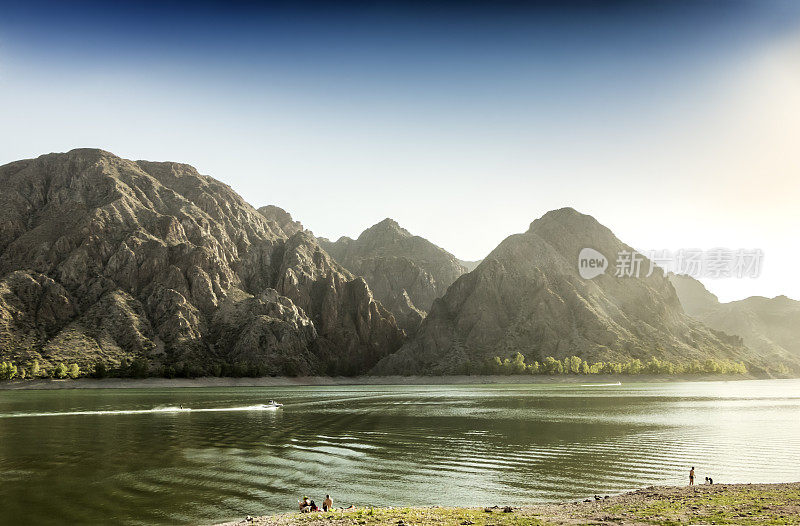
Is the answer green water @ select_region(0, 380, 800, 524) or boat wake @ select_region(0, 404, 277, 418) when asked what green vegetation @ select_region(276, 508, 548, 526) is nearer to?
green water @ select_region(0, 380, 800, 524)

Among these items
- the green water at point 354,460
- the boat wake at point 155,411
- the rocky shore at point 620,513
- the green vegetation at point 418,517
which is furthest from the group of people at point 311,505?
the boat wake at point 155,411

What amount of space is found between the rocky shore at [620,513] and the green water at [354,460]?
16.2 feet

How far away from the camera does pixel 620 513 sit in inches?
1236

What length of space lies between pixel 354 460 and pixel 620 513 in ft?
103

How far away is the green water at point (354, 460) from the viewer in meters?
40.0

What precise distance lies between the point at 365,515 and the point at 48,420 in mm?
88592

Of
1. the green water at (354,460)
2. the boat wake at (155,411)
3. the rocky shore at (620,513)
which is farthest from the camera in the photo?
the boat wake at (155,411)

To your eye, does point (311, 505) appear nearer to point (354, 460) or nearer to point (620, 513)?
point (620, 513)

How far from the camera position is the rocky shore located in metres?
28.8

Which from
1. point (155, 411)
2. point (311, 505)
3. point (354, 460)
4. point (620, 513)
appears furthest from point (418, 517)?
point (155, 411)

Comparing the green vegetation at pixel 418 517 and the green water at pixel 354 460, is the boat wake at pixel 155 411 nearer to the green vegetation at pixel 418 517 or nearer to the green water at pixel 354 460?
the green water at pixel 354 460

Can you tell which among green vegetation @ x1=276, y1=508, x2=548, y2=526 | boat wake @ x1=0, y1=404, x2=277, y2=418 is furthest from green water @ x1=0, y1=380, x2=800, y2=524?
green vegetation @ x1=276, y1=508, x2=548, y2=526

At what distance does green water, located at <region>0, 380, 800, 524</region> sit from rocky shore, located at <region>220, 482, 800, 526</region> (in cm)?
495

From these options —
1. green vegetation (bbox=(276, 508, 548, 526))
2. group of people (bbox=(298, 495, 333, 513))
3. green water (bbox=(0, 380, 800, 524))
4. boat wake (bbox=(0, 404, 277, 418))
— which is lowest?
boat wake (bbox=(0, 404, 277, 418))
